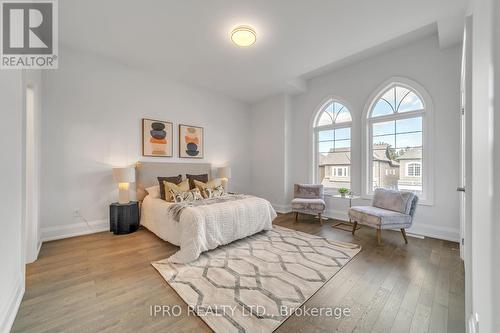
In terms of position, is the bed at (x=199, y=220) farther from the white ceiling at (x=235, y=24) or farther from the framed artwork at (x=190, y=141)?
the white ceiling at (x=235, y=24)

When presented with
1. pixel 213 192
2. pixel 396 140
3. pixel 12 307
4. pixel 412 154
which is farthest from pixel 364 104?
pixel 12 307

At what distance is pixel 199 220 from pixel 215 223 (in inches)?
9.7

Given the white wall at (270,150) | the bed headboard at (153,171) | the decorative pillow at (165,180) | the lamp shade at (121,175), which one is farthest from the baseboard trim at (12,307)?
the white wall at (270,150)

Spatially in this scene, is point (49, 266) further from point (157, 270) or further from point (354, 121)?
point (354, 121)

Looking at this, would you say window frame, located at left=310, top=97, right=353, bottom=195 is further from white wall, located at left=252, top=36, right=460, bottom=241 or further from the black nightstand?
the black nightstand

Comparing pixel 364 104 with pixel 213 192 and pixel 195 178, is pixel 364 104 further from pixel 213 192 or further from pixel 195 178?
pixel 195 178

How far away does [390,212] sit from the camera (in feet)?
9.81

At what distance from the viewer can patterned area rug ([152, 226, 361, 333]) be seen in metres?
1.50

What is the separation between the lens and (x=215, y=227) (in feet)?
8.47

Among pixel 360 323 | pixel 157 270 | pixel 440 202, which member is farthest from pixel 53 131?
pixel 440 202

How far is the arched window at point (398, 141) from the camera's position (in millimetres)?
3324

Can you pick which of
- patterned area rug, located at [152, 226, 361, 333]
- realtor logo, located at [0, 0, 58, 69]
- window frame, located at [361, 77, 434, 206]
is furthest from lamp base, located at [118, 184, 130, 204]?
window frame, located at [361, 77, 434, 206]

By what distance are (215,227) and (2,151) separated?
196 centimetres

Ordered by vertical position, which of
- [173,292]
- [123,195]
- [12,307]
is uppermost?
[123,195]
